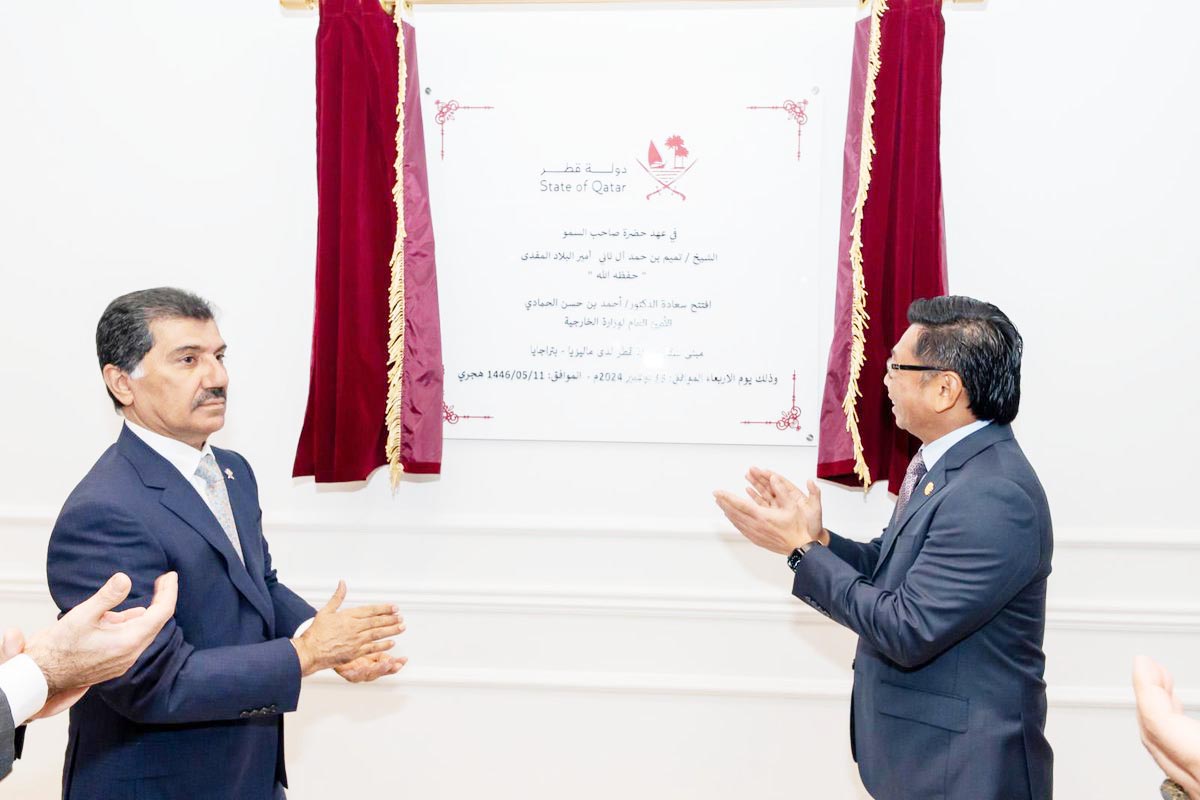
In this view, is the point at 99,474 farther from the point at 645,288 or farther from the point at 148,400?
the point at 645,288

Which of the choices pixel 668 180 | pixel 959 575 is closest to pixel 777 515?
pixel 959 575

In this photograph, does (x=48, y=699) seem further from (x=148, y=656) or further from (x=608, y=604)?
(x=608, y=604)

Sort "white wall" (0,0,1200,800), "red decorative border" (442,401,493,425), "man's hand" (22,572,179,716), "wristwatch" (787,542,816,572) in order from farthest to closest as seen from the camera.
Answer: "red decorative border" (442,401,493,425) < "white wall" (0,0,1200,800) < "wristwatch" (787,542,816,572) < "man's hand" (22,572,179,716)

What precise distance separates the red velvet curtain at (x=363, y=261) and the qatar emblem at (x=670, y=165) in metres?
0.65

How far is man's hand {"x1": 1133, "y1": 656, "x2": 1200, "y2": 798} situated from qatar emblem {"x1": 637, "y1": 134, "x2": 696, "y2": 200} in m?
1.79

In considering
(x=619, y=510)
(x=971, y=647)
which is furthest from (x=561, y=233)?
(x=971, y=647)

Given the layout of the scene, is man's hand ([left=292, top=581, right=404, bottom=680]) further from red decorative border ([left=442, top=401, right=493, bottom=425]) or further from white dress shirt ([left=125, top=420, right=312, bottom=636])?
red decorative border ([left=442, top=401, right=493, bottom=425])

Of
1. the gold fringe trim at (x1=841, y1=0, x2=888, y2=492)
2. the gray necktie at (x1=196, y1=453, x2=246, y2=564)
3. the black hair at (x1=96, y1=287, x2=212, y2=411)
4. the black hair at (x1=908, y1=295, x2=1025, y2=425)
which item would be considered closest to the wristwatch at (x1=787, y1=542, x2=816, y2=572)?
the black hair at (x1=908, y1=295, x2=1025, y2=425)

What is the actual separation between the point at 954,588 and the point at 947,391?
1.28 ft

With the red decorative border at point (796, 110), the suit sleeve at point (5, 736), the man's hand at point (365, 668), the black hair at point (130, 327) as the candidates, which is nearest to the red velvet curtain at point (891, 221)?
the red decorative border at point (796, 110)

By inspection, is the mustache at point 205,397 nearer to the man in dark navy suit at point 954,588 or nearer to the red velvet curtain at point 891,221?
the man in dark navy suit at point 954,588

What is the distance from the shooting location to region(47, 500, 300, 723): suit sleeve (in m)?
1.48

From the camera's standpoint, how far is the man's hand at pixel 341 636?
5.37 feet

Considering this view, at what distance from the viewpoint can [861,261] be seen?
2.45m
